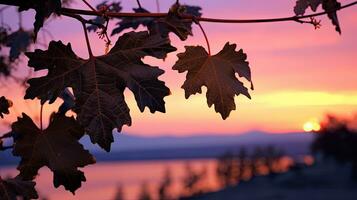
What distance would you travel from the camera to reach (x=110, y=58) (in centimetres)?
81

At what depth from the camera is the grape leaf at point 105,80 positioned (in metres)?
0.76

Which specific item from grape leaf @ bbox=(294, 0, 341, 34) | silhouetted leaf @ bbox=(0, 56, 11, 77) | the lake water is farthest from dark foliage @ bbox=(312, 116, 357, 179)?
grape leaf @ bbox=(294, 0, 341, 34)

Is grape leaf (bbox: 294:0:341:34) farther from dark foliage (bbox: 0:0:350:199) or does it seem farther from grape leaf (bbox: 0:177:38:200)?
grape leaf (bbox: 0:177:38:200)

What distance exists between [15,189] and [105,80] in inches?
15.5

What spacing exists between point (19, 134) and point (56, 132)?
6 cm

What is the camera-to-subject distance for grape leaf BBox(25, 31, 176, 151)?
29.8 inches

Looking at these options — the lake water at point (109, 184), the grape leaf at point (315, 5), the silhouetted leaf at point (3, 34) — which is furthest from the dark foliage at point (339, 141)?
the grape leaf at point (315, 5)

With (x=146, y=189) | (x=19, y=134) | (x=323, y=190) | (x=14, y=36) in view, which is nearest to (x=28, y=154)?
(x=19, y=134)

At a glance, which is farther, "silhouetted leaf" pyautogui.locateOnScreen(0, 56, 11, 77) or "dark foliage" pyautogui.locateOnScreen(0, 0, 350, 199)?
"silhouetted leaf" pyautogui.locateOnScreen(0, 56, 11, 77)

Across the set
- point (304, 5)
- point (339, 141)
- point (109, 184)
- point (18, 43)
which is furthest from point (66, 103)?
Result: point (109, 184)

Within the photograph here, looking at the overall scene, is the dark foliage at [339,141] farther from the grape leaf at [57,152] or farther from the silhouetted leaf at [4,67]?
the grape leaf at [57,152]

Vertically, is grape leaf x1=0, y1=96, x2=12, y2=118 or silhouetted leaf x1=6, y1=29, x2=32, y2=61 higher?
silhouetted leaf x1=6, y1=29, x2=32, y2=61

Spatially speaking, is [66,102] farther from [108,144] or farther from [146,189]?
[146,189]

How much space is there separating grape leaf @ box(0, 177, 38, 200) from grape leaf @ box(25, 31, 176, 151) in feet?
1.14
